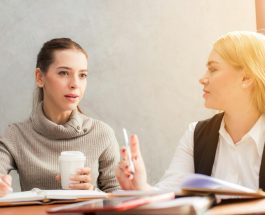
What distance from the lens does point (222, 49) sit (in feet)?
6.08

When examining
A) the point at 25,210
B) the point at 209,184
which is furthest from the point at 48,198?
the point at 209,184

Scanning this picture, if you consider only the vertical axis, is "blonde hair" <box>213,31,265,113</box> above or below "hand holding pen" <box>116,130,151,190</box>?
above

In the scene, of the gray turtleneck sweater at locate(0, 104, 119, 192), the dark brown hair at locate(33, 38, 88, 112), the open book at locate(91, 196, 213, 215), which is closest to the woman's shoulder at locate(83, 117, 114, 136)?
the gray turtleneck sweater at locate(0, 104, 119, 192)

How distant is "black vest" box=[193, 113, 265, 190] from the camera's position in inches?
72.1

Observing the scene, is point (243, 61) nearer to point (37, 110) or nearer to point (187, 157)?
point (187, 157)

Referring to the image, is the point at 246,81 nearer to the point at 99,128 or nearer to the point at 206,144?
the point at 206,144

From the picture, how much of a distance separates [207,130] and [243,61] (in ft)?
1.00

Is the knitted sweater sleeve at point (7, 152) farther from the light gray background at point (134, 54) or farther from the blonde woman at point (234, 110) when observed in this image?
the blonde woman at point (234, 110)

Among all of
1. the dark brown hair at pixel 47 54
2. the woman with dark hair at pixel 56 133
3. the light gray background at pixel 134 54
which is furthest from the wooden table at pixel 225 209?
the light gray background at pixel 134 54

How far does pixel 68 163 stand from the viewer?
161 cm

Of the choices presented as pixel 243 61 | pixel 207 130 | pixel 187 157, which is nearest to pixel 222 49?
pixel 243 61

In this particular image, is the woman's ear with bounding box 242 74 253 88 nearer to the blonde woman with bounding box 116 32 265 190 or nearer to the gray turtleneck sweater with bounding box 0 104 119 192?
the blonde woman with bounding box 116 32 265 190

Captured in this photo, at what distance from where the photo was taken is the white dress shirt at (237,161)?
177cm

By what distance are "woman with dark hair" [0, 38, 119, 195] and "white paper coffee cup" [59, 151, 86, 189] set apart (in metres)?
0.44
